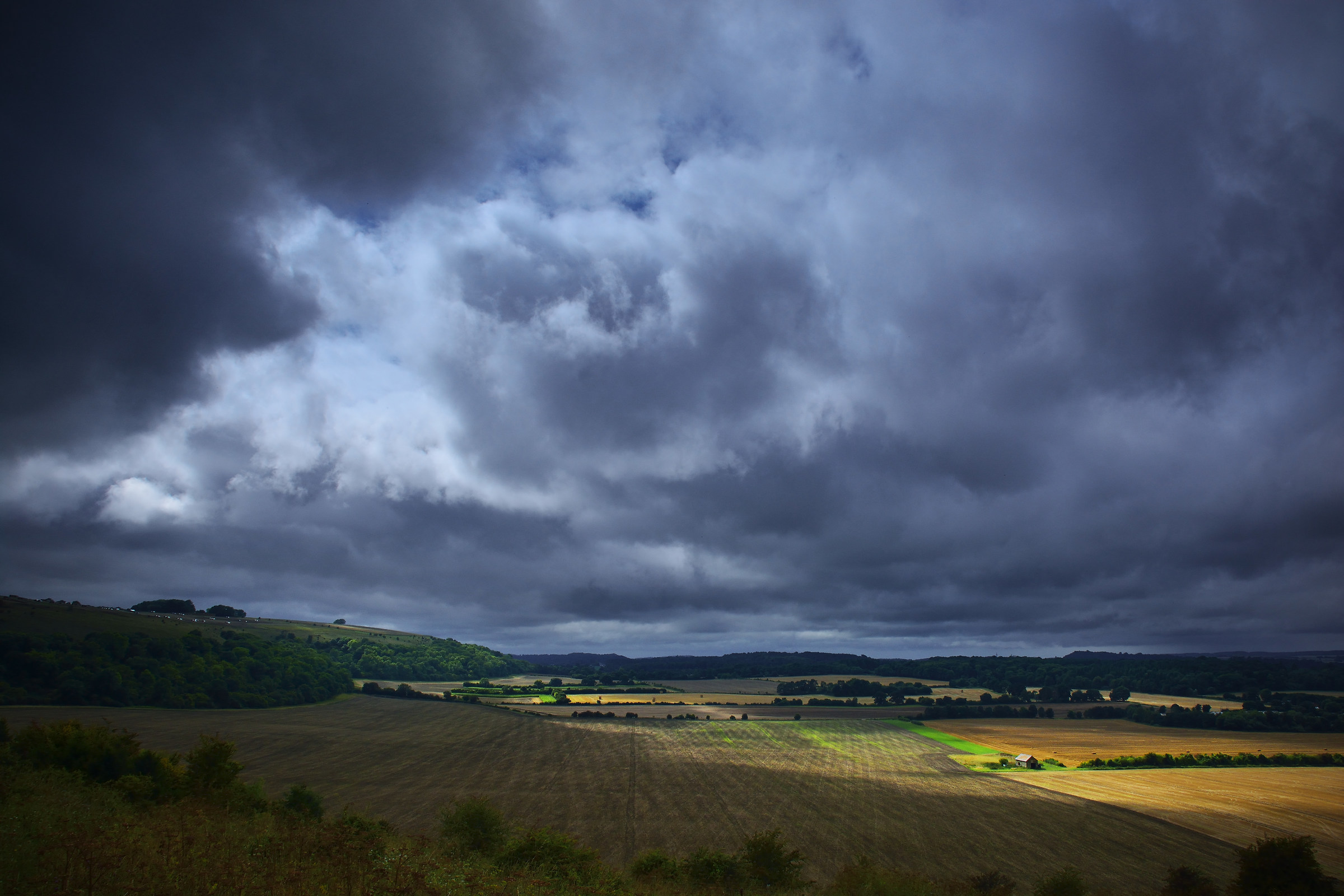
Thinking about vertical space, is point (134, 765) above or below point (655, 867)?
above

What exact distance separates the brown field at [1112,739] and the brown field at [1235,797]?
1246 cm

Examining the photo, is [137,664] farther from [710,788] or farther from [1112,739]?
[1112,739]

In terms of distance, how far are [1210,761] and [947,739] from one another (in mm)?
37515

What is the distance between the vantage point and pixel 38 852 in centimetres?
1323

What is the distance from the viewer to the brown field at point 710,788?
4759cm

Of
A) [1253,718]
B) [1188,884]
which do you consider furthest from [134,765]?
[1253,718]

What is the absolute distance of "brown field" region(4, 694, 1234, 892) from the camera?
156ft

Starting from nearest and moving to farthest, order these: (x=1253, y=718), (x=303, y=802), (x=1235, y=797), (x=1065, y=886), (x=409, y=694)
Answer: (x=1065, y=886) < (x=303, y=802) < (x=1235, y=797) < (x=1253, y=718) < (x=409, y=694)

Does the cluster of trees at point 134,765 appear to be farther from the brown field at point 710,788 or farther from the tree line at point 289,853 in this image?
the brown field at point 710,788

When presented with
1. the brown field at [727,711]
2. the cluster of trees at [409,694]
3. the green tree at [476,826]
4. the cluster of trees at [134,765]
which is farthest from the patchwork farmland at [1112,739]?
the cluster of trees at [409,694]

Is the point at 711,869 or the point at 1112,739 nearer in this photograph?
the point at 711,869

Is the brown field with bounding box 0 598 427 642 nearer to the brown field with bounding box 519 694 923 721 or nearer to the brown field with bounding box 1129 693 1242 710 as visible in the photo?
the brown field with bounding box 519 694 923 721

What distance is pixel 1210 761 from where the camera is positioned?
90625 millimetres

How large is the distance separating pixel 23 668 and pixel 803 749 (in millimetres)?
121393
